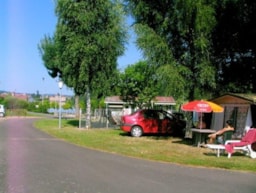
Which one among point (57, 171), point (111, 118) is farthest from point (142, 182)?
point (111, 118)

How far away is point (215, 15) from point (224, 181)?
13244 millimetres

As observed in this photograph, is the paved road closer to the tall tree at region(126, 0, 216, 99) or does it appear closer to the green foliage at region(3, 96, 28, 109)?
the tall tree at region(126, 0, 216, 99)

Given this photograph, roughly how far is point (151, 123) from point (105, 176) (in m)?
15.5

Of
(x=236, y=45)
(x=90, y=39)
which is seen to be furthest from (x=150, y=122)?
(x=90, y=39)

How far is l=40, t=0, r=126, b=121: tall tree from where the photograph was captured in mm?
31656

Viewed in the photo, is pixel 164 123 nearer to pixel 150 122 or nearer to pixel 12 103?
pixel 150 122

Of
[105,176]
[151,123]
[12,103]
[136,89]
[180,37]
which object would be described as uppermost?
[180,37]

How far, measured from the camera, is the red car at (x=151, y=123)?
25828 mm

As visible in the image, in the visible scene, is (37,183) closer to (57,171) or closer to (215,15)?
(57,171)

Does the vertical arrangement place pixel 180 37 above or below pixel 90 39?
below

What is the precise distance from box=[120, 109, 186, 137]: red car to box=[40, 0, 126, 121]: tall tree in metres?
7.78

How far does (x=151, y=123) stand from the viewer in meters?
26.1

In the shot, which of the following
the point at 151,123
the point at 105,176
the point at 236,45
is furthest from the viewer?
the point at 151,123

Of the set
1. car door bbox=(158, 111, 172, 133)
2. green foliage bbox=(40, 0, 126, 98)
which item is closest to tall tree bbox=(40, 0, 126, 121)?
green foliage bbox=(40, 0, 126, 98)
